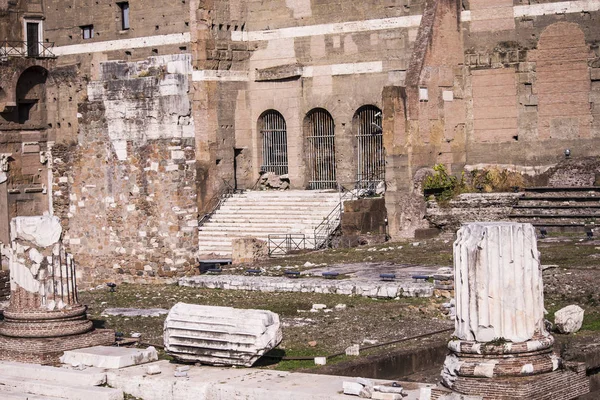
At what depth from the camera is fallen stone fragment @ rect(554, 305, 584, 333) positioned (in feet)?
48.5

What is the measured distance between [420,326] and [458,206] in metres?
12.6

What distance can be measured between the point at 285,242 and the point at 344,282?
9529mm

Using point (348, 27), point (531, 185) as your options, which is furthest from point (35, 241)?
point (348, 27)

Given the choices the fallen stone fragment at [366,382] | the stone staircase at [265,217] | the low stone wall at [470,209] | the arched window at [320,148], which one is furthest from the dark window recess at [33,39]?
the fallen stone fragment at [366,382]

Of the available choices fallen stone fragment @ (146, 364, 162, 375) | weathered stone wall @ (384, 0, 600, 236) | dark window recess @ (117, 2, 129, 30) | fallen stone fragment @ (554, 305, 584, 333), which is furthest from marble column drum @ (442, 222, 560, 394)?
dark window recess @ (117, 2, 129, 30)

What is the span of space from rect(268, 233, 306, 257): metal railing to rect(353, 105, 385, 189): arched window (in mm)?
3767

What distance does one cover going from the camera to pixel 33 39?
39.4 meters

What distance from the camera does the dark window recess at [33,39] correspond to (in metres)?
39.2

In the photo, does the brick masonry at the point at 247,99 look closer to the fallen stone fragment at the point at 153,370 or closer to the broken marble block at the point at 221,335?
the broken marble block at the point at 221,335

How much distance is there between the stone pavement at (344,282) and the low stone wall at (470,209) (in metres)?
6.17

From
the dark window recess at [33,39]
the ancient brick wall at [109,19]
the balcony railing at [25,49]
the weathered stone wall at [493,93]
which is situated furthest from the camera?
the dark window recess at [33,39]

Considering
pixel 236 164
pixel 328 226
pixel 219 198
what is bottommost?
pixel 328 226

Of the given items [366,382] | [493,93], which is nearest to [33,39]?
[493,93]

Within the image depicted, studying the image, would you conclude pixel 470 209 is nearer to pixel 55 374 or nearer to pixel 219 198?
pixel 219 198
